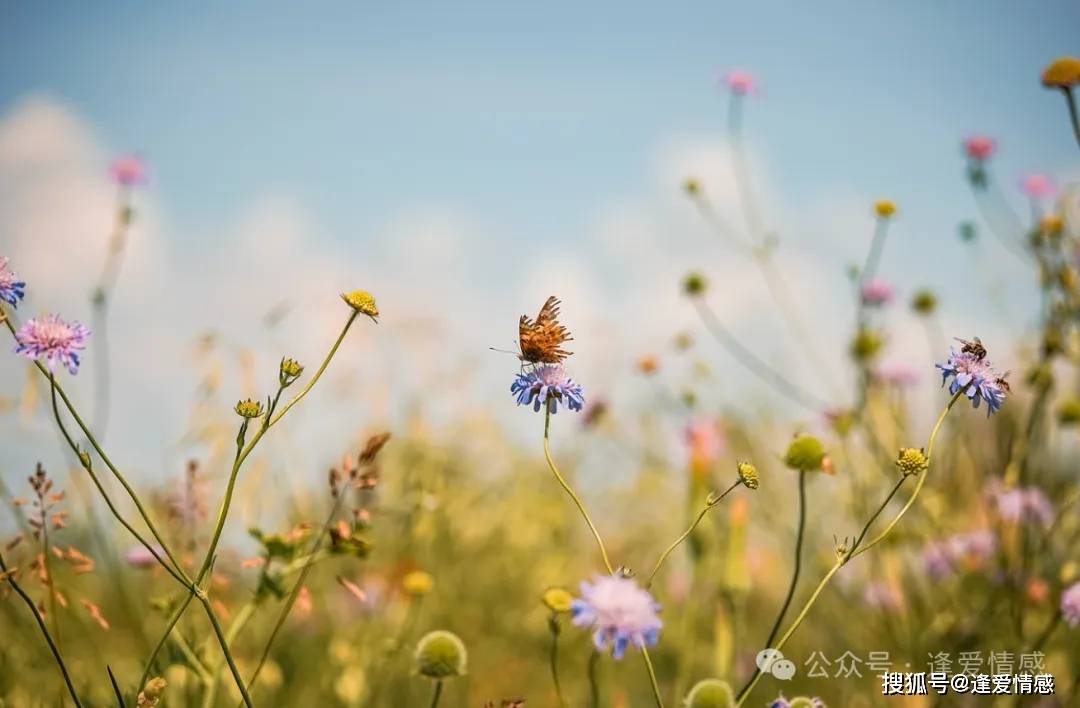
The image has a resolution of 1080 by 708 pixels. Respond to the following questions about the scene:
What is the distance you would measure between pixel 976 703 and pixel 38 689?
2223 mm

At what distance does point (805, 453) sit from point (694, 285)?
1.46 m

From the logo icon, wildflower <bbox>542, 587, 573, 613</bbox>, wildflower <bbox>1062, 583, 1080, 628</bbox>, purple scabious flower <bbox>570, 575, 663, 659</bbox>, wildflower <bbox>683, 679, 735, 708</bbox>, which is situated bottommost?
wildflower <bbox>683, 679, 735, 708</bbox>

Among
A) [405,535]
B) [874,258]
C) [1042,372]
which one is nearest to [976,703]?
[1042,372]

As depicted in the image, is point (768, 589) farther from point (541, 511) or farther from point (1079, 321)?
point (1079, 321)

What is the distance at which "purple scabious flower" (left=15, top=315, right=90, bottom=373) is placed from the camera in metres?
1.13

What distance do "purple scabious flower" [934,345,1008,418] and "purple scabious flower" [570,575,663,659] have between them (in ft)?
1.84

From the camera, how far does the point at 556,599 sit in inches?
51.1

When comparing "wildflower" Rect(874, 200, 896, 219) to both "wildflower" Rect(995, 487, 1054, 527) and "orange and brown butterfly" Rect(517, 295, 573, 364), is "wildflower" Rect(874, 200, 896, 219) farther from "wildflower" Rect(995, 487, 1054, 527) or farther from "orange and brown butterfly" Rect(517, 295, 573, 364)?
"orange and brown butterfly" Rect(517, 295, 573, 364)

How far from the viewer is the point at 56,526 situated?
1222mm

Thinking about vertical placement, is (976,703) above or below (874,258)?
below

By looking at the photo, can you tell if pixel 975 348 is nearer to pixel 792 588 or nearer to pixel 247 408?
pixel 792 588

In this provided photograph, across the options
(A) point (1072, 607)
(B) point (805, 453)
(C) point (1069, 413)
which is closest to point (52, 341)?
(B) point (805, 453)

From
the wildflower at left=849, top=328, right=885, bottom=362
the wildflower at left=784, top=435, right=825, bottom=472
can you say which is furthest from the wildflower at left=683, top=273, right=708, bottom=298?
the wildflower at left=784, top=435, right=825, bottom=472

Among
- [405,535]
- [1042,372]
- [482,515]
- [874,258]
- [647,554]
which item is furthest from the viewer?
[647,554]
